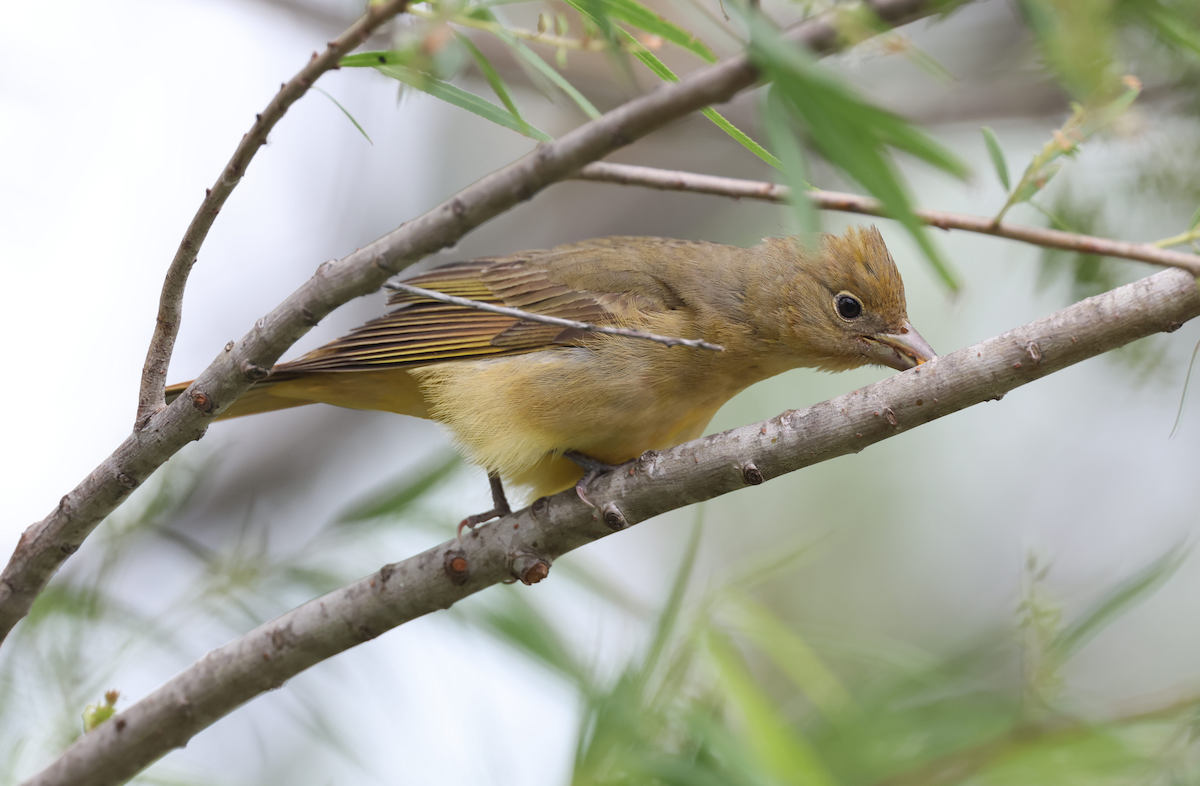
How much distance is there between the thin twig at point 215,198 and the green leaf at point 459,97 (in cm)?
22

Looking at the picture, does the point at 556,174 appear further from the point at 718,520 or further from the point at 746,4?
the point at 718,520

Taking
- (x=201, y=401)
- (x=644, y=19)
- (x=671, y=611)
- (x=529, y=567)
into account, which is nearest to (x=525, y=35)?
(x=644, y=19)

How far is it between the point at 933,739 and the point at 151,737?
196 centimetres

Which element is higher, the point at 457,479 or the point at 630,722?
the point at 457,479

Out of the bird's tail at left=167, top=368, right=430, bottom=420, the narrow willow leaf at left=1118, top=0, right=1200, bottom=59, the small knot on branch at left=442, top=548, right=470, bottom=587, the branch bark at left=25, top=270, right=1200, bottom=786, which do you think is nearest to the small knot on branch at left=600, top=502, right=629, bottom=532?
the branch bark at left=25, top=270, right=1200, bottom=786

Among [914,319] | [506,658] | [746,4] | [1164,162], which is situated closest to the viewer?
[746,4]

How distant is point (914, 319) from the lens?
7.42m

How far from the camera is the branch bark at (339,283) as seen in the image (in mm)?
1266

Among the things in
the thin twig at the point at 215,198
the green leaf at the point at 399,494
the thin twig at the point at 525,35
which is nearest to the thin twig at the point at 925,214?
the thin twig at the point at 525,35

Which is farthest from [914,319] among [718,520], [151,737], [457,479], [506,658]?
[151,737]

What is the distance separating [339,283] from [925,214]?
40.9 inches

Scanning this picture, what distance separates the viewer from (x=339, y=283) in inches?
69.1

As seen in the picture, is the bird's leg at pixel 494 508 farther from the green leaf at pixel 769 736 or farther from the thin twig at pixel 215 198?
the thin twig at pixel 215 198

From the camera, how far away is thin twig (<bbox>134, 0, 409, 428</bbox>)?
145 cm
